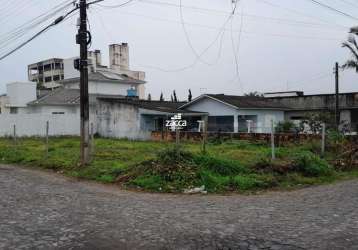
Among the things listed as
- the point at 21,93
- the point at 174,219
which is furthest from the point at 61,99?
the point at 174,219

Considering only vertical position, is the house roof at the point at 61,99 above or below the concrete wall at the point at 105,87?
below

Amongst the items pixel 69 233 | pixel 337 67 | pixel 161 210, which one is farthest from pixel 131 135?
pixel 69 233

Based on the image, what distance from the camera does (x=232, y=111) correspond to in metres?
42.7

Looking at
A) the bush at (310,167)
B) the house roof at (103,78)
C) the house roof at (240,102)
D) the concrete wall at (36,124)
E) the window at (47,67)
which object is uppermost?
the window at (47,67)

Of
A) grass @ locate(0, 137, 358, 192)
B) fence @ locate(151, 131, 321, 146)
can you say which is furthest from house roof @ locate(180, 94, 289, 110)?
grass @ locate(0, 137, 358, 192)

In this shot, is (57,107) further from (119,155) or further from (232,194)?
(232,194)

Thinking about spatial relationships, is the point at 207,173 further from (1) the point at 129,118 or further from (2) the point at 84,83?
(1) the point at 129,118

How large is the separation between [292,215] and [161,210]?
9.03 feet

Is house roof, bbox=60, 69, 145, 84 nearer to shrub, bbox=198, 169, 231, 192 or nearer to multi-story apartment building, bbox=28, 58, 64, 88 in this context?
shrub, bbox=198, 169, 231, 192

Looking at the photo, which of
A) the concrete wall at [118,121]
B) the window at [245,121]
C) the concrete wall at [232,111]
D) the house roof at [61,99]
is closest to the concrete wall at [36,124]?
the concrete wall at [118,121]

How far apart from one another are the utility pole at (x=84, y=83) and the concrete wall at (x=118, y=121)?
18.8m

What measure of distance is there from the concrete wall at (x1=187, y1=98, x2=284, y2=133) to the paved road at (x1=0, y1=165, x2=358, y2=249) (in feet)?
92.7

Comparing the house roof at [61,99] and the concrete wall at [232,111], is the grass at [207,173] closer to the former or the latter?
the concrete wall at [232,111]

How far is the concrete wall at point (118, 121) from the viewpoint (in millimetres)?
39312
